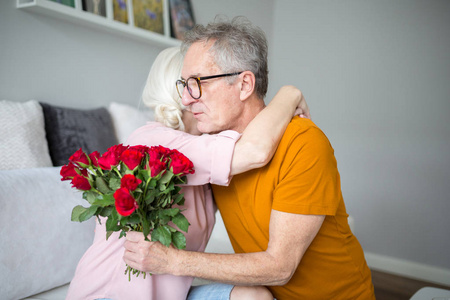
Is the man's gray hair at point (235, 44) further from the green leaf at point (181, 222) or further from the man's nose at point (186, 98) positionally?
the green leaf at point (181, 222)

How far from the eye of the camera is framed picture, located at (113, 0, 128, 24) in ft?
8.60

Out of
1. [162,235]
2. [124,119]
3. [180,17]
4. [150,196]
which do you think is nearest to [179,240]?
Result: [162,235]

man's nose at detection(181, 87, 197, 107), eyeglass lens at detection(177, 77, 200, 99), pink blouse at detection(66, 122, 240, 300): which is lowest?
pink blouse at detection(66, 122, 240, 300)

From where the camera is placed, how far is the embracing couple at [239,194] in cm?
118

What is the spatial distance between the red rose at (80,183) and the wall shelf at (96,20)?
156 centimetres

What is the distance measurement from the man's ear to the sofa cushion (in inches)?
45.9

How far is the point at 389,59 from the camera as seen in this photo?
3672mm

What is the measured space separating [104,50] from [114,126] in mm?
565

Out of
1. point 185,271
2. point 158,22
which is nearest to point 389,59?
point 158,22

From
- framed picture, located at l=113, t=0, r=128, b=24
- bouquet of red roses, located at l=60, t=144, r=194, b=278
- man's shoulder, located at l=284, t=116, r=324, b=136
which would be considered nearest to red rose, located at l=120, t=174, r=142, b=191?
bouquet of red roses, located at l=60, t=144, r=194, b=278

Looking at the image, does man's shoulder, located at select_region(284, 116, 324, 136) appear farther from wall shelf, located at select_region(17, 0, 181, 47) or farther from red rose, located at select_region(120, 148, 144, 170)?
wall shelf, located at select_region(17, 0, 181, 47)

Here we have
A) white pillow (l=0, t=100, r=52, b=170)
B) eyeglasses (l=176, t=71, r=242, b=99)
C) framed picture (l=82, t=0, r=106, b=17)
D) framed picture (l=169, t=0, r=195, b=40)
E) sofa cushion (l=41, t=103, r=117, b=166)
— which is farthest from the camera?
framed picture (l=169, t=0, r=195, b=40)

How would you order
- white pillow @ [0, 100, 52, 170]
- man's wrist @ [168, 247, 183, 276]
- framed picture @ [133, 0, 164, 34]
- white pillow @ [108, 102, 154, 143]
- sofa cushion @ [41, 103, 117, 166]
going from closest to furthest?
man's wrist @ [168, 247, 183, 276] < white pillow @ [0, 100, 52, 170] < sofa cushion @ [41, 103, 117, 166] < white pillow @ [108, 102, 154, 143] < framed picture @ [133, 0, 164, 34]

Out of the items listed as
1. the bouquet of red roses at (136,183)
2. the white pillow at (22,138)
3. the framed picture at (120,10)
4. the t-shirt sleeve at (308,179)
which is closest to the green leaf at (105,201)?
the bouquet of red roses at (136,183)
